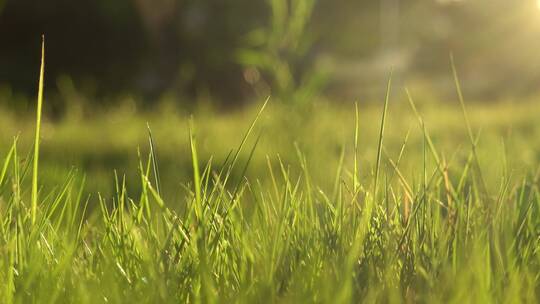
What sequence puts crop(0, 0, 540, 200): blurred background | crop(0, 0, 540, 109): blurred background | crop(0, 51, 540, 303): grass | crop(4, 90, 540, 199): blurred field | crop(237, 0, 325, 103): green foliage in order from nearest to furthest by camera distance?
crop(0, 51, 540, 303): grass → crop(237, 0, 325, 103): green foliage → crop(4, 90, 540, 199): blurred field → crop(0, 0, 540, 200): blurred background → crop(0, 0, 540, 109): blurred background

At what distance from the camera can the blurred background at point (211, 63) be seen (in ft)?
19.2

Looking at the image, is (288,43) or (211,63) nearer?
(288,43)

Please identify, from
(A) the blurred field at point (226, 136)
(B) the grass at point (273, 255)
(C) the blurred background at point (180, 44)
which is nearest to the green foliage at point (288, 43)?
(A) the blurred field at point (226, 136)

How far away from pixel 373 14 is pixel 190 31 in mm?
3501

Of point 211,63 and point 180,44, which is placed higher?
point 180,44

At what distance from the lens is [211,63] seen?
11.7 meters

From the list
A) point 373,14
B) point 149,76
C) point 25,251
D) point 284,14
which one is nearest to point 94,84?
point 149,76

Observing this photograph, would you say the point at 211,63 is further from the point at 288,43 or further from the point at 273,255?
the point at 273,255

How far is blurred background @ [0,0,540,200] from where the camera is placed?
19.2ft

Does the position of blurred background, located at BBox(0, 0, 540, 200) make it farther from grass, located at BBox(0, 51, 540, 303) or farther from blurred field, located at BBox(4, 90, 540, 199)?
grass, located at BBox(0, 51, 540, 303)

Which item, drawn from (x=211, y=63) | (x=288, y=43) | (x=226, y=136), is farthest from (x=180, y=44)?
(x=288, y=43)

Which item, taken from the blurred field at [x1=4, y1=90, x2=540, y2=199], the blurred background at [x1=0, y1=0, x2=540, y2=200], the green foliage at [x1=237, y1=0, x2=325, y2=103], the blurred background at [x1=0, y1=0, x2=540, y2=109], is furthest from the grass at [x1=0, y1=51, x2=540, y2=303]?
the blurred background at [x1=0, y1=0, x2=540, y2=109]

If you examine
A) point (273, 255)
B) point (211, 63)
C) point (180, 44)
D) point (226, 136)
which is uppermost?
point (273, 255)

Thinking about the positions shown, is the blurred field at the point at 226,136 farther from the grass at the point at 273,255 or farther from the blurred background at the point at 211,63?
the grass at the point at 273,255
